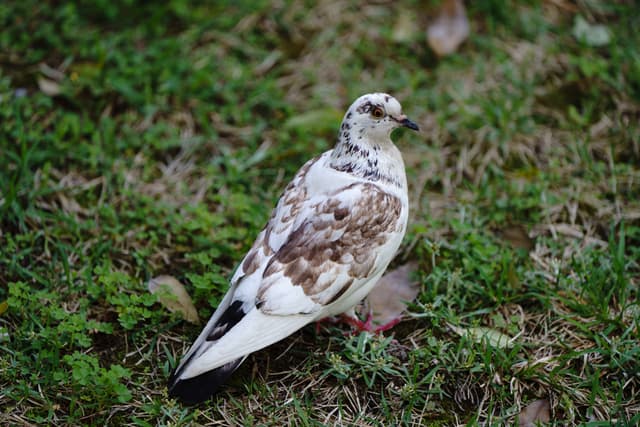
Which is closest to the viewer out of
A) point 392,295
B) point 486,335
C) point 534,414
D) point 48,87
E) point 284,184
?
point 534,414

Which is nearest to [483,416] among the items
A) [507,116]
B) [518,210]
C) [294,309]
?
[294,309]

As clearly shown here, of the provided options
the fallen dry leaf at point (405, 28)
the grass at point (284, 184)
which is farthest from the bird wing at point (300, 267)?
the fallen dry leaf at point (405, 28)

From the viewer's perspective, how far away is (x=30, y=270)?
383cm

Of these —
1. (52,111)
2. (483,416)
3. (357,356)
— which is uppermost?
(52,111)

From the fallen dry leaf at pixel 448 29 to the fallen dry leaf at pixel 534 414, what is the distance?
3.15m

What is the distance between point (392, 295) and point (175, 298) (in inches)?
47.8

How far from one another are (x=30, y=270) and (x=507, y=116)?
3356 millimetres

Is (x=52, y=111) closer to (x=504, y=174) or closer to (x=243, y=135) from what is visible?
(x=243, y=135)

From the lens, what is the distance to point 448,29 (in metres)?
5.54

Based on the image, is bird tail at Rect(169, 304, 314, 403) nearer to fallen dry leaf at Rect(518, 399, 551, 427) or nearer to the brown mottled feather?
the brown mottled feather

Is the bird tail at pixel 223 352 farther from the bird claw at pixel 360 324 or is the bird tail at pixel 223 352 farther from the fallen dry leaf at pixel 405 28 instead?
the fallen dry leaf at pixel 405 28

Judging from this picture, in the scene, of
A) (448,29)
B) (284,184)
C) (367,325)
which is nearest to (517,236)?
(367,325)

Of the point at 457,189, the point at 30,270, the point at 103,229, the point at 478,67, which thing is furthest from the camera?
the point at 478,67

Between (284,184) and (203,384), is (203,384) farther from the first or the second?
(284,184)
